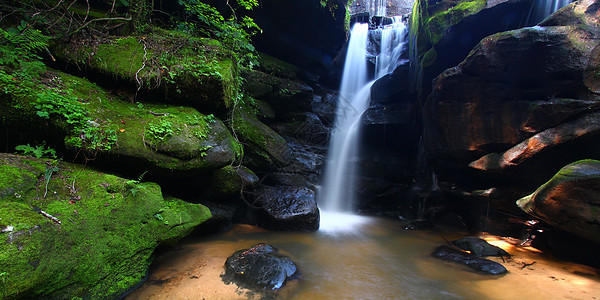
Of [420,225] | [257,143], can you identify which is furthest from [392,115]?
[257,143]

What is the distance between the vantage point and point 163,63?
16.1 feet

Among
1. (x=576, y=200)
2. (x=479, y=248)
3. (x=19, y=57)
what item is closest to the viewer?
(x=19, y=57)

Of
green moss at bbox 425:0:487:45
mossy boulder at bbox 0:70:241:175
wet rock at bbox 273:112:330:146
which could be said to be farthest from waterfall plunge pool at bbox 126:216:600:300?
green moss at bbox 425:0:487:45

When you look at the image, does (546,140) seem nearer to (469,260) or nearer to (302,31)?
(469,260)

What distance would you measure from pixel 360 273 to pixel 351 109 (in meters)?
10.5

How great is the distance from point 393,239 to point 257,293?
179 inches

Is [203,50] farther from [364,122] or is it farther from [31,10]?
[364,122]

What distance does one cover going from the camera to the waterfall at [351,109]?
33.2 feet

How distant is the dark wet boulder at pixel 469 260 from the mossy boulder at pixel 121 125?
5.16 meters

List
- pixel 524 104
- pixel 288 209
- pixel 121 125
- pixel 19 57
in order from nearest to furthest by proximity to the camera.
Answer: pixel 19 57 → pixel 121 125 → pixel 524 104 → pixel 288 209

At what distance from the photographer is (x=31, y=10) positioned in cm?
438

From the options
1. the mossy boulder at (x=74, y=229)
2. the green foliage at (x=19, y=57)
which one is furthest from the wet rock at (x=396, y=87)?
the green foliage at (x=19, y=57)

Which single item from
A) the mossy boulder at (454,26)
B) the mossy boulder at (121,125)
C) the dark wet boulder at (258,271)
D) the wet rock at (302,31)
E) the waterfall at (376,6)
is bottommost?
the dark wet boulder at (258,271)

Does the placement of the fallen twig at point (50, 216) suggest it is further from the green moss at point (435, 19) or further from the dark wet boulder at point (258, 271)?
the green moss at point (435, 19)
